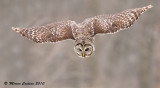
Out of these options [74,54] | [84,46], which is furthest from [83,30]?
[74,54]

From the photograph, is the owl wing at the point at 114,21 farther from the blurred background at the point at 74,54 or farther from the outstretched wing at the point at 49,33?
the blurred background at the point at 74,54

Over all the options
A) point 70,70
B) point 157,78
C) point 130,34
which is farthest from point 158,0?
point 70,70

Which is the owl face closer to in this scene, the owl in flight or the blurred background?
the owl in flight

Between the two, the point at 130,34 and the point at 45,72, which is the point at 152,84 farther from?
the point at 45,72

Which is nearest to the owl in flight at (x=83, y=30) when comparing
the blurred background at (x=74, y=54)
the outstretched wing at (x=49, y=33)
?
the outstretched wing at (x=49, y=33)

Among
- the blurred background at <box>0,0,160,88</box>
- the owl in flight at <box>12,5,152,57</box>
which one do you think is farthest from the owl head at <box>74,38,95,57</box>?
the blurred background at <box>0,0,160,88</box>

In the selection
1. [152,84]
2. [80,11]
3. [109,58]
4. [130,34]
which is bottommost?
[152,84]
